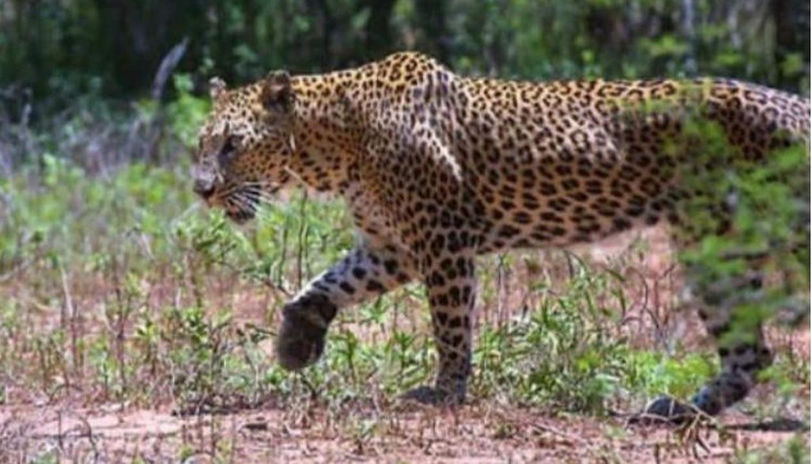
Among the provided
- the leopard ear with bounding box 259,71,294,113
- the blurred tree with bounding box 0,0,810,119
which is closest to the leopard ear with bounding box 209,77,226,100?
the leopard ear with bounding box 259,71,294,113

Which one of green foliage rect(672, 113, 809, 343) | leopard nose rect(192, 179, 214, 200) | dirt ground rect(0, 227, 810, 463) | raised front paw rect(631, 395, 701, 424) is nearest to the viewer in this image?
green foliage rect(672, 113, 809, 343)

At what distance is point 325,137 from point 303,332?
81cm

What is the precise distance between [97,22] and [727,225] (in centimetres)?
1376

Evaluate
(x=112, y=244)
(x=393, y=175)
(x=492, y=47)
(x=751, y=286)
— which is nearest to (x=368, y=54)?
(x=492, y=47)

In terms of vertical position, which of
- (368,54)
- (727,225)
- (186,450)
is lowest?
(186,450)

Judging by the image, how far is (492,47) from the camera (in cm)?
2220

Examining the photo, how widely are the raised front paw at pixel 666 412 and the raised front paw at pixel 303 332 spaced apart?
134 cm

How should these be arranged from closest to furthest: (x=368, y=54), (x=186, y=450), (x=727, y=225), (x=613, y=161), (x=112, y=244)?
(x=186, y=450) → (x=727, y=225) → (x=613, y=161) → (x=112, y=244) → (x=368, y=54)

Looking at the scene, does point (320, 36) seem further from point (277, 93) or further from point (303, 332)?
point (303, 332)

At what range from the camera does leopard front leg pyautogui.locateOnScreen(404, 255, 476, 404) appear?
10.1 m

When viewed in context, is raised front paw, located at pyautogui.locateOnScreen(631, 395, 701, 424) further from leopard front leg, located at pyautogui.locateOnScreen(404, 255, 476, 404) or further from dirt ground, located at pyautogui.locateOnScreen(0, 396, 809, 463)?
leopard front leg, located at pyautogui.locateOnScreen(404, 255, 476, 404)

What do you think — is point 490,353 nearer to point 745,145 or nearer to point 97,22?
Answer: point 745,145

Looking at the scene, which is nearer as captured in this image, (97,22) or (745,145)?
(745,145)

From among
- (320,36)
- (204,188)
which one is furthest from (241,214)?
(320,36)
